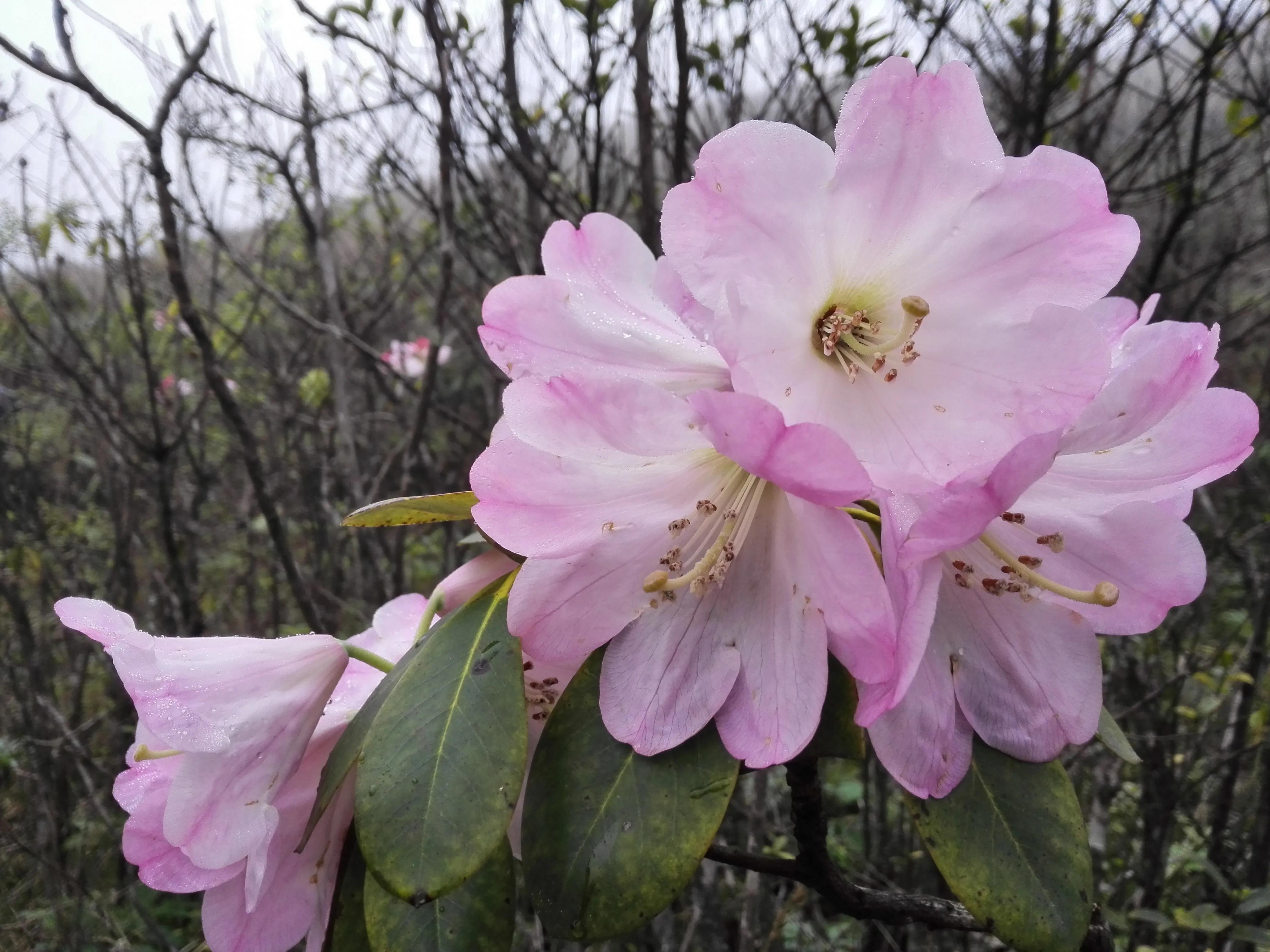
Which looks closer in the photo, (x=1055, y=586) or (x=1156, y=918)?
(x=1055, y=586)

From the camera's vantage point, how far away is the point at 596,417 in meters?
0.52

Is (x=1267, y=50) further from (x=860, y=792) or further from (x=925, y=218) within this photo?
(x=925, y=218)

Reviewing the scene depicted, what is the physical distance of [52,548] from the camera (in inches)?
133

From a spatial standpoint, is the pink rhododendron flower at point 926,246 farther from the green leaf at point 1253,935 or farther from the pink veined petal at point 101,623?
the green leaf at point 1253,935

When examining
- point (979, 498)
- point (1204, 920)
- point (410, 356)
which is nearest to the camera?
point (979, 498)

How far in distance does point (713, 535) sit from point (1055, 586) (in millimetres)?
238

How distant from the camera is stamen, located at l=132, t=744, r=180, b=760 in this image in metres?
0.61

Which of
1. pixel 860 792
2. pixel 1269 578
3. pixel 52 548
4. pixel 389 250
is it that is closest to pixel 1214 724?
pixel 1269 578

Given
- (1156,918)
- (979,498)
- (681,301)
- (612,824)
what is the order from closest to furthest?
1. (979,498)
2. (612,824)
3. (681,301)
4. (1156,918)

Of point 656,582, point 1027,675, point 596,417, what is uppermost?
point 596,417

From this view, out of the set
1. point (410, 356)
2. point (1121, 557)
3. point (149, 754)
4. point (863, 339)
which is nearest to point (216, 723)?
point (149, 754)

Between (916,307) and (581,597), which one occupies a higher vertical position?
(916,307)

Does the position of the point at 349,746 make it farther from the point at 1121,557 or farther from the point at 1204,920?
the point at 1204,920

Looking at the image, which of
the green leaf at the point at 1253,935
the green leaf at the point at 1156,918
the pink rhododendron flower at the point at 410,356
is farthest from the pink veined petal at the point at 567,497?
the pink rhododendron flower at the point at 410,356
